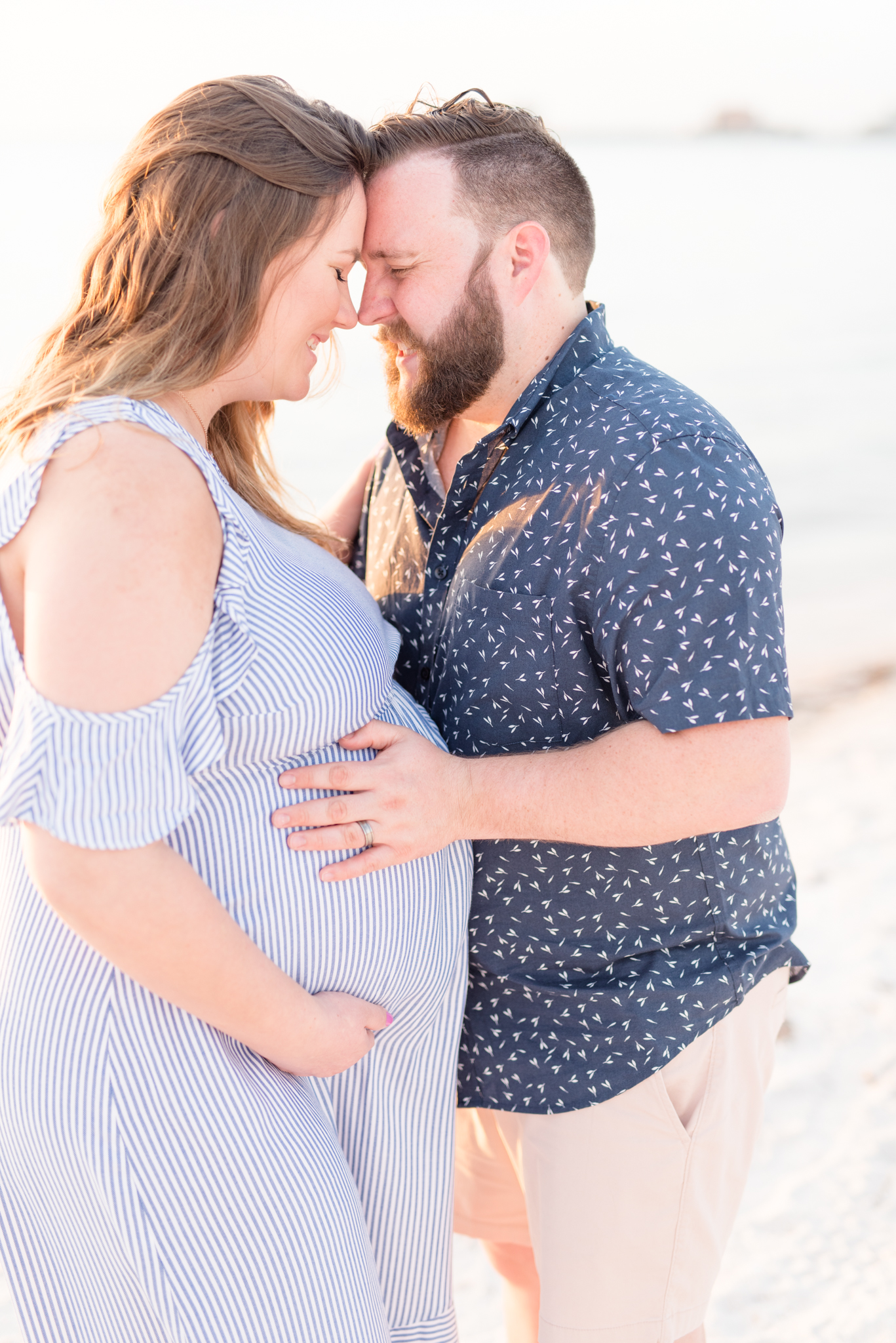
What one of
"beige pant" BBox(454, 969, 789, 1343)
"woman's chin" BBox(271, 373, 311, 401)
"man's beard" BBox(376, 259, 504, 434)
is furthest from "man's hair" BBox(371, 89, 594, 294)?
"beige pant" BBox(454, 969, 789, 1343)

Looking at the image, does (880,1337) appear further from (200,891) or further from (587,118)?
(587,118)

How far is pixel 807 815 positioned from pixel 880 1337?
8.39 feet

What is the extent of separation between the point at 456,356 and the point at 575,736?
0.72 m

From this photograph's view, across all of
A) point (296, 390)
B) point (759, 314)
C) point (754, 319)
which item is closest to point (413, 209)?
point (296, 390)

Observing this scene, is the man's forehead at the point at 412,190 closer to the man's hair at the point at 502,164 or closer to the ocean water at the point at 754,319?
the man's hair at the point at 502,164

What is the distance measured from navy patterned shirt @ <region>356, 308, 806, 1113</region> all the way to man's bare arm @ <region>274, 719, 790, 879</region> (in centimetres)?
6

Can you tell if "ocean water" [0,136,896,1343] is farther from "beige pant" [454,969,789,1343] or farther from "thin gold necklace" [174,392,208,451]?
"beige pant" [454,969,789,1343]

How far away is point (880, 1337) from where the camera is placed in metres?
2.31

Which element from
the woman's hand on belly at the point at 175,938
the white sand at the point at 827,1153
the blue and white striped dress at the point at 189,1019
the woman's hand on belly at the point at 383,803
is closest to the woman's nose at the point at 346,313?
the blue and white striped dress at the point at 189,1019

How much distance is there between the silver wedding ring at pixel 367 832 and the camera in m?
1.54

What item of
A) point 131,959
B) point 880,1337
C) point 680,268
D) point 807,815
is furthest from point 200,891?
point 680,268

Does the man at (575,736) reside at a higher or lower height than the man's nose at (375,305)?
lower

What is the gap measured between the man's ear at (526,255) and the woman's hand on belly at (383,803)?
0.83 m

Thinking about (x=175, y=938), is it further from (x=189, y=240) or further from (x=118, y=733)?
(x=189, y=240)
